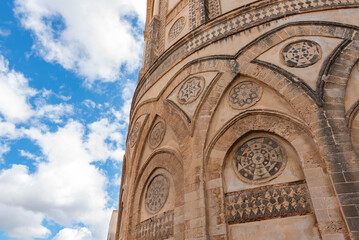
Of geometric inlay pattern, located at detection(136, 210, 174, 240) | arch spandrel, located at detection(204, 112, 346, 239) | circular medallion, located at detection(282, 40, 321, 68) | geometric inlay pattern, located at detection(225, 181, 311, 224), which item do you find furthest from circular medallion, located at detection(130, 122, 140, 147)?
circular medallion, located at detection(282, 40, 321, 68)

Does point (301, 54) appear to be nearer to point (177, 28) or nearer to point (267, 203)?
point (267, 203)

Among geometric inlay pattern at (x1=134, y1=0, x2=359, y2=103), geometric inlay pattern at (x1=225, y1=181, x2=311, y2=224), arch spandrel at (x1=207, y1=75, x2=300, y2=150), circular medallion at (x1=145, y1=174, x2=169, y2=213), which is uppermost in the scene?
geometric inlay pattern at (x1=134, y1=0, x2=359, y2=103)

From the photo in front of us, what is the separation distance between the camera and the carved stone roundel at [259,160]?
473 cm

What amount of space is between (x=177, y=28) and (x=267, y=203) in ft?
20.6

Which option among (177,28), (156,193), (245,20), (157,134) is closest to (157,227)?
(156,193)

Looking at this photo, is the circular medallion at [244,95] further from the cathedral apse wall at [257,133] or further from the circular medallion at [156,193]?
the circular medallion at [156,193]

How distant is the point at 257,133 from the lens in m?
5.18

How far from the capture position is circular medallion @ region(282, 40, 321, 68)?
518 centimetres

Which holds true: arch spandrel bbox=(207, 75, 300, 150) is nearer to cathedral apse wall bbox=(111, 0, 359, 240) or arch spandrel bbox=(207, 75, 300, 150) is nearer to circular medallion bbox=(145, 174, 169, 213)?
cathedral apse wall bbox=(111, 0, 359, 240)

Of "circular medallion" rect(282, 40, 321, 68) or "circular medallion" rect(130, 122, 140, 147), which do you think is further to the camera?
"circular medallion" rect(130, 122, 140, 147)

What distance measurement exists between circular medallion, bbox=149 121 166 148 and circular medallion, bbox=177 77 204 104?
848mm

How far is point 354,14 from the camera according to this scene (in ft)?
17.6

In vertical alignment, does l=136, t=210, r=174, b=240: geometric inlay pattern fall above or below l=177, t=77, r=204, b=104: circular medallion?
below

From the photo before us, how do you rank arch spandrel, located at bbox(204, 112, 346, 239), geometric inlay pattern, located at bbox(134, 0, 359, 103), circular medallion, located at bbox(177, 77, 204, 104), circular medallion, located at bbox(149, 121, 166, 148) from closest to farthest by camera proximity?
arch spandrel, located at bbox(204, 112, 346, 239) < geometric inlay pattern, located at bbox(134, 0, 359, 103) < circular medallion, located at bbox(177, 77, 204, 104) < circular medallion, located at bbox(149, 121, 166, 148)
